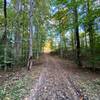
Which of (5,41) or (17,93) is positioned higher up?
(5,41)

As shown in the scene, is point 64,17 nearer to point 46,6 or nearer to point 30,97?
point 46,6

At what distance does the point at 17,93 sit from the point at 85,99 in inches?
116

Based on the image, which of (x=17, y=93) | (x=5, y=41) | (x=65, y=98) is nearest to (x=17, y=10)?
(x=5, y=41)

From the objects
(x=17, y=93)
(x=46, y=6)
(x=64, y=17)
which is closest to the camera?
(x=17, y=93)

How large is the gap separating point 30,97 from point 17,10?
40.6ft

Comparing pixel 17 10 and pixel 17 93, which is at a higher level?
pixel 17 10

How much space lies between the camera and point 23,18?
22.0m

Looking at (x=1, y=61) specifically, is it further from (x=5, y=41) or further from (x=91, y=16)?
(x=91, y=16)

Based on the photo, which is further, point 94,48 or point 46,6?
point 46,6

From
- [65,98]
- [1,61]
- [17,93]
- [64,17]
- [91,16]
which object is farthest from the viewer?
[64,17]

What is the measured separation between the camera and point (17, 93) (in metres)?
8.05

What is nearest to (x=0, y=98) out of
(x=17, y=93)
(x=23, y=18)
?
(x=17, y=93)

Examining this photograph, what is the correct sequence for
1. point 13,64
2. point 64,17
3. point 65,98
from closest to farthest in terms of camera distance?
point 65,98, point 13,64, point 64,17

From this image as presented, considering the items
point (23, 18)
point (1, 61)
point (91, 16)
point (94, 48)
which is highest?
point (23, 18)
